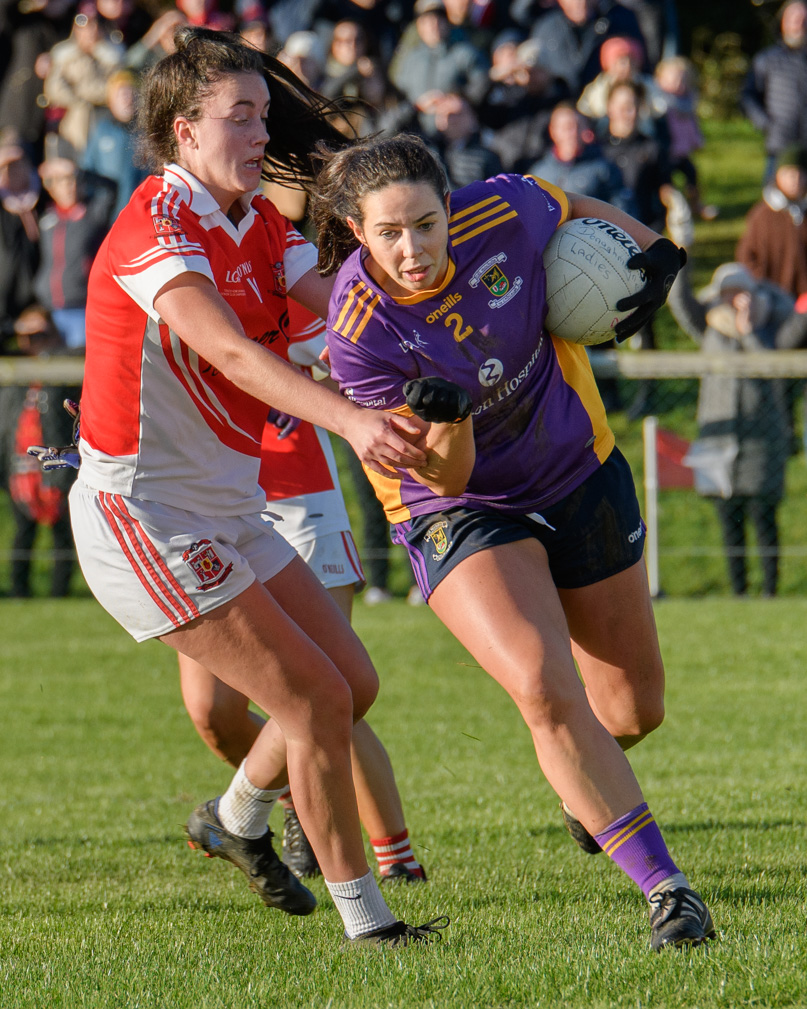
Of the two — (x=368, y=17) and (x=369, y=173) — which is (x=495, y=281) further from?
(x=368, y=17)

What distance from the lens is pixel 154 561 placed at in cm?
375

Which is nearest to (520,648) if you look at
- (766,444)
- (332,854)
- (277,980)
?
(332,854)

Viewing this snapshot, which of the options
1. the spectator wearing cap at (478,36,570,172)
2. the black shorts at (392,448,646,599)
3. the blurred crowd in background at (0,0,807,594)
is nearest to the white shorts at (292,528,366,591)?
the black shorts at (392,448,646,599)

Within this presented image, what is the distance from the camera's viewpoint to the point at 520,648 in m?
3.71

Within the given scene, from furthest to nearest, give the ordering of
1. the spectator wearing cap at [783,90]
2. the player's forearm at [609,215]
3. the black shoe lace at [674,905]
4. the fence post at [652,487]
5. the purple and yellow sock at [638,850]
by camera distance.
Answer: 1. the spectator wearing cap at [783,90]
2. the fence post at [652,487]
3. the player's forearm at [609,215]
4. the purple and yellow sock at [638,850]
5. the black shoe lace at [674,905]

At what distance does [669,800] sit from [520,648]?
2.57 meters

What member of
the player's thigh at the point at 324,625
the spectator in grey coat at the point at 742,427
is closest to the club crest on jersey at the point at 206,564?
the player's thigh at the point at 324,625

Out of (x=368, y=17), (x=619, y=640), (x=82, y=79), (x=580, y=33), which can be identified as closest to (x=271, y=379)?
(x=619, y=640)

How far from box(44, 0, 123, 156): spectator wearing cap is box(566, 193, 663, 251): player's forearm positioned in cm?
1057

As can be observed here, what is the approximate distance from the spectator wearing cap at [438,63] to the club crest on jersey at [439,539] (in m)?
10.7

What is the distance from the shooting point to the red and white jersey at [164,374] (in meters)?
3.69

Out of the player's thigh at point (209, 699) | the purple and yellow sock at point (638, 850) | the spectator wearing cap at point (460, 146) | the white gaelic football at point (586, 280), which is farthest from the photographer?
the spectator wearing cap at point (460, 146)

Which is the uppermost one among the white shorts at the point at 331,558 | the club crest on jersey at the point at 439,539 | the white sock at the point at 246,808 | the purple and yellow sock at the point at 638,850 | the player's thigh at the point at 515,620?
the club crest on jersey at the point at 439,539

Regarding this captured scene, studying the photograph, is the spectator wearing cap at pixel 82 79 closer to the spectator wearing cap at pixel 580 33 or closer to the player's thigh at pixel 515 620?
the spectator wearing cap at pixel 580 33
